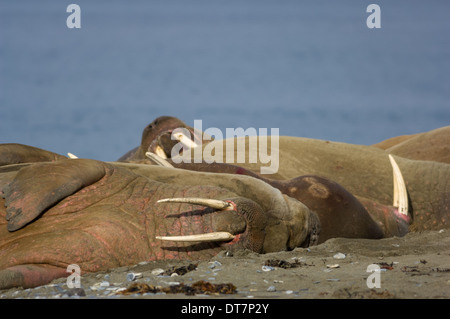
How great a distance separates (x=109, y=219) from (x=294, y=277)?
1.79 m

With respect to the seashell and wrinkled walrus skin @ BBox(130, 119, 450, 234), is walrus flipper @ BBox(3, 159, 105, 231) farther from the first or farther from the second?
wrinkled walrus skin @ BBox(130, 119, 450, 234)

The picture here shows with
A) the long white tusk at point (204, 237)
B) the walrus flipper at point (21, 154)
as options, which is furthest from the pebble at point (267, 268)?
the walrus flipper at point (21, 154)

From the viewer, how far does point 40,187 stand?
5121mm

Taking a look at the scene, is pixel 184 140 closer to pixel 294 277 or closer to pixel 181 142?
pixel 181 142

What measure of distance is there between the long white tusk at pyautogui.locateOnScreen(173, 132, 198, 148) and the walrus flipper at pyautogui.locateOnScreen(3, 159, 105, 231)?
217 inches

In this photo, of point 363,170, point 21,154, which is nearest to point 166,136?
point 363,170

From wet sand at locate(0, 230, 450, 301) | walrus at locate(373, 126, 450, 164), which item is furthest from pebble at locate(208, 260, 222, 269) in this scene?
walrus at locate(373, 126, 450, 164)

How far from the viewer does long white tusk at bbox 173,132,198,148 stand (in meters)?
11.1

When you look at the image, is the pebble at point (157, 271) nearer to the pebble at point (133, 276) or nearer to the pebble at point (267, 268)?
the pebble at point (133, 276)

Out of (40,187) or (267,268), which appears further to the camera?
(40,187)

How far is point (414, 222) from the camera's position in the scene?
938cm

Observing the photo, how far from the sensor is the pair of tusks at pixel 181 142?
A: 11016mm
